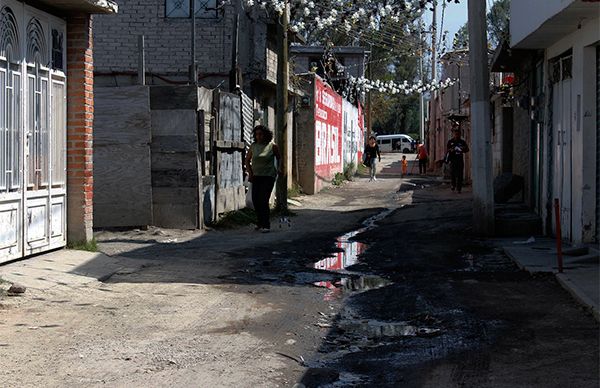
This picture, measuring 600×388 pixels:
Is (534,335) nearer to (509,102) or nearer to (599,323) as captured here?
(599,323)

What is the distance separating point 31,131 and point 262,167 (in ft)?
19.0

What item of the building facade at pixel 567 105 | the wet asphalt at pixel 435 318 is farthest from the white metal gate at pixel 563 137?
the wet asphalt at pixel 435 318

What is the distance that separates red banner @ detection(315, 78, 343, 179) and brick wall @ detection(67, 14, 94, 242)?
15.8 metres

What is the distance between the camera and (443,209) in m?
18.9

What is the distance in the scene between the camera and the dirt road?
6.05m

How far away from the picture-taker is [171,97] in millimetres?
15000

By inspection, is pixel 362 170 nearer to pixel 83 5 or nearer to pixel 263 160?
pixel 263 160

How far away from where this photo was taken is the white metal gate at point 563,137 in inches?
513

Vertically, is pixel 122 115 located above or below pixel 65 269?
above

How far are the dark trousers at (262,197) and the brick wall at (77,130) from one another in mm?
4599

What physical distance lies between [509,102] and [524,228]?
7148mm

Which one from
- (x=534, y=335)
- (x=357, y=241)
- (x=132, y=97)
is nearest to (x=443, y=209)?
(x=357, y=241)

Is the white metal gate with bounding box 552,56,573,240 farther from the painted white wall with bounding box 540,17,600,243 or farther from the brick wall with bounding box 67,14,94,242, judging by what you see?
the brick wall with bounding box 67,14,94,242

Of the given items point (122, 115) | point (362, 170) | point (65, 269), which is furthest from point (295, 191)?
point (362, 170)
